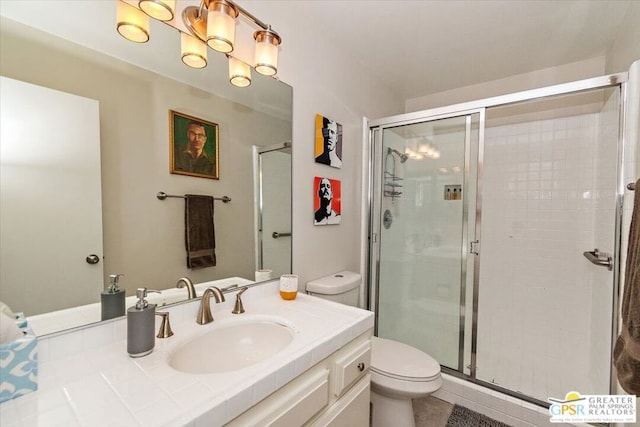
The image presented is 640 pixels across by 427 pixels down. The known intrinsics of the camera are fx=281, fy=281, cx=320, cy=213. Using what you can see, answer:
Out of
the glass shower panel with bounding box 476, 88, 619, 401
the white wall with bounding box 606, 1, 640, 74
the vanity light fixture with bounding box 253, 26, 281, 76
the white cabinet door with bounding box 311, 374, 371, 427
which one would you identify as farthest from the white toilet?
the white wall with bounding box 606, 1, 640, 74

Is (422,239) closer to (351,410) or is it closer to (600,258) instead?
(600,258)

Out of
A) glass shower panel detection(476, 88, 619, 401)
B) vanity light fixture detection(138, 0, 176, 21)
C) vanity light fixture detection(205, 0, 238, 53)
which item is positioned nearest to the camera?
vanity light fixture detection(138, 0, 176, 21)

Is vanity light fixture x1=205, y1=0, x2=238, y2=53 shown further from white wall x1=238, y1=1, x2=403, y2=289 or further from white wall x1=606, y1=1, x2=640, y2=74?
white wall x1=606, y1=1, x2=640, y2=74

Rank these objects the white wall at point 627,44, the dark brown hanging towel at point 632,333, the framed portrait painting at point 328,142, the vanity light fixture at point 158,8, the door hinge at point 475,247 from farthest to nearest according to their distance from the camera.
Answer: the door hinge at point 475,247 → the framed portrait painting at point 328,142 → the white wall at point 627,44 → the vanity light fixture at point 158,8 → the dark brown hanging towel at point 632,333

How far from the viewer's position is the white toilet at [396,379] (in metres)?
1.37

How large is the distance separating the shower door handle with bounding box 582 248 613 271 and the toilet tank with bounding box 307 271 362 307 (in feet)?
4.83

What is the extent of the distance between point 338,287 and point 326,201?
0.55 m

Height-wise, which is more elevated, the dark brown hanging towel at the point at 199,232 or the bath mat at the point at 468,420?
the dark brown hanging towel at the point at 199,232

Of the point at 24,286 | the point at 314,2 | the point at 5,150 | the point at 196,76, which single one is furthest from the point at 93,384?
the point at 314,2

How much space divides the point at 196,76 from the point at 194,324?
0.99m

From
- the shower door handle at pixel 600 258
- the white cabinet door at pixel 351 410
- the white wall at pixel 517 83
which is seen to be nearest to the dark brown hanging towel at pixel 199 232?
the white cabinet door at pixel 351 410

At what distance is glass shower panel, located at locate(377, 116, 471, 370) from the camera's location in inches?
83.3

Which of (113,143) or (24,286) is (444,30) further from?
(24,286)

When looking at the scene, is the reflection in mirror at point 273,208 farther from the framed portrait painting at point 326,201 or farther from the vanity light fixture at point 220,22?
the vanity light fixture at point 220,22
